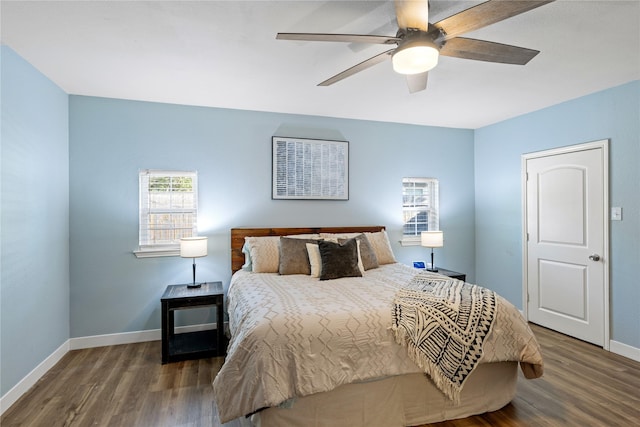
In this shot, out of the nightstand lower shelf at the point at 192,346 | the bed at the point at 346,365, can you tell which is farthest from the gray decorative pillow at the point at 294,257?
the nightstand lower shelf at the point at 192,346

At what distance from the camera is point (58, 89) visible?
3117 millimetres

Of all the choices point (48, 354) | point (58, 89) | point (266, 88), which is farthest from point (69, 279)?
point (266, 88)

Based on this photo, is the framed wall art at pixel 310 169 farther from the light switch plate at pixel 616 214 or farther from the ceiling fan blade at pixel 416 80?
the light switch plate at pixel 616 214

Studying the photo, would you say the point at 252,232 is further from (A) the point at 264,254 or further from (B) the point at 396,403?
(B) the point at 396,403

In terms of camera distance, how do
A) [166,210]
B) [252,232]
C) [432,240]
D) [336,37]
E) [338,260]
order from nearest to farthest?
1. [336,37]
2. [338,260]
3. [166,210]
4. [252,232]
5. [432,240]

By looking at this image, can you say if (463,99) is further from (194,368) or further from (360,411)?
(194,368)

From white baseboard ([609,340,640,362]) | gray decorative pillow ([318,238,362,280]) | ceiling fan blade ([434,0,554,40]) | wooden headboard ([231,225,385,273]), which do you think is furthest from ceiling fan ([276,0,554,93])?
white baseboard ([609,340,640,362])

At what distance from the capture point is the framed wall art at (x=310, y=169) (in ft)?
13.1

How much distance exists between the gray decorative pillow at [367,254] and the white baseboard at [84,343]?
6.01ft

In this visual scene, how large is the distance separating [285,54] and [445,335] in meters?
2.23

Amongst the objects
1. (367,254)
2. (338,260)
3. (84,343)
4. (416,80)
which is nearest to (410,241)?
(367,254)

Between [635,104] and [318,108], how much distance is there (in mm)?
2994

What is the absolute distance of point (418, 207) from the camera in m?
4.67

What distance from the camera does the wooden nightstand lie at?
3.02m
